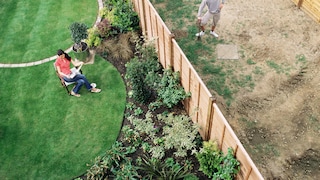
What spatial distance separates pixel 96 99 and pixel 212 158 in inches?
149

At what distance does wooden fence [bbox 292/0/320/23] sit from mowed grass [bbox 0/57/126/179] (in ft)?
21.9

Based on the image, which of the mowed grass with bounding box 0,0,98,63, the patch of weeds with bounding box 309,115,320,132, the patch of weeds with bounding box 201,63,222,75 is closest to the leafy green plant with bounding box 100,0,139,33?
the mowed grass with bounding box 0,0,98,63

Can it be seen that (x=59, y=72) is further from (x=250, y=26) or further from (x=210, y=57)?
(x=250, y=26)

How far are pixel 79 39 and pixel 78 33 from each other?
0.60ft

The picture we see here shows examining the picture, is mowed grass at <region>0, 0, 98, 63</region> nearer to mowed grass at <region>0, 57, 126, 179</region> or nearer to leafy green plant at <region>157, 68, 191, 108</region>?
mowed grass at <region>0, 57, 126, 179</region>

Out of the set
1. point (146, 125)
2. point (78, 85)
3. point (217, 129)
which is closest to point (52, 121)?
point (78, 85)

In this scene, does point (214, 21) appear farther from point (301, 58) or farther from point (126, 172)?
point (126, 172)

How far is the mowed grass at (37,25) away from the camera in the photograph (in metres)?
10.6

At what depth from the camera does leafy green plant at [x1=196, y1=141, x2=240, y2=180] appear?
6.26 meters

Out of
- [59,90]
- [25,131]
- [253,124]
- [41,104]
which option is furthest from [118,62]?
[253,124]

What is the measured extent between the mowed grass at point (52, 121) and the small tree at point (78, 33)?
0.74 metres

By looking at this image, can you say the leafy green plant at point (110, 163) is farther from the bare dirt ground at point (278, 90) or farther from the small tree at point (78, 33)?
the small tree at point (78, 33)

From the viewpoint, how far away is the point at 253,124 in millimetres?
7961

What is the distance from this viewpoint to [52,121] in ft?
28.2
